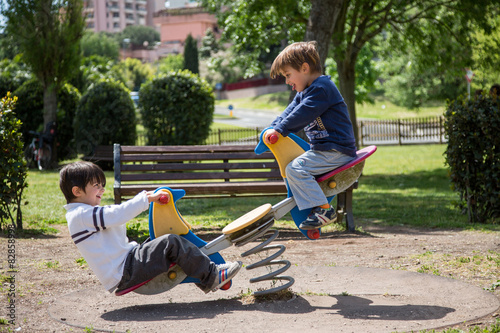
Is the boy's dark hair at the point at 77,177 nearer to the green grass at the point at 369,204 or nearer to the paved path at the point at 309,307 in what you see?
the paved path at the point at 309,307

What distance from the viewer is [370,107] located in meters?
52.2

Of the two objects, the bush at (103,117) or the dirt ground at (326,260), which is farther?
the bush at (103,117)

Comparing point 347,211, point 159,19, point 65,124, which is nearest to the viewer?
point 347,211

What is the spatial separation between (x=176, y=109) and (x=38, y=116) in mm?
5110

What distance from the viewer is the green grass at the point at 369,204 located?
7711 mm

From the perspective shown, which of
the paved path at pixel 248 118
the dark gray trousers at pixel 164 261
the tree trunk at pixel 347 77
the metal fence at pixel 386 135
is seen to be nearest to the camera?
the dark gray trousers at pixel 164 261

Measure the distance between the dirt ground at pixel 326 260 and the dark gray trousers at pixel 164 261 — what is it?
14.5 inches

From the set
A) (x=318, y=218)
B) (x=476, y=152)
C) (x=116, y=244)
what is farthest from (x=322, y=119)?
(x=476, y=152)

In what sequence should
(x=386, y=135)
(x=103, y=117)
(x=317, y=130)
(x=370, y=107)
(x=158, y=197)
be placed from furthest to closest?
(x=370, y=107) → (x=386, y=135) → (x=103, y=117) → (x=317, y=130) → (x=158, y=197)

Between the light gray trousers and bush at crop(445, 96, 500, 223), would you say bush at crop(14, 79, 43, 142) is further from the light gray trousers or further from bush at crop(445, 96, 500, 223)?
the light gray trousers

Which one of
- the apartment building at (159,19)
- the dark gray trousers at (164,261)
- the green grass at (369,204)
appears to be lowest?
the green grass at (369,204)

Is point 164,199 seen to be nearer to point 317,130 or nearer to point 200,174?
point 317,130

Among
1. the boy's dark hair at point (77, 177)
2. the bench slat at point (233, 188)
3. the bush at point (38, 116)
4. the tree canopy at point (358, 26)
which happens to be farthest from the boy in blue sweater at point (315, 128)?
the bush at point (38, 116)

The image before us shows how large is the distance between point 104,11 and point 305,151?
12041cm
